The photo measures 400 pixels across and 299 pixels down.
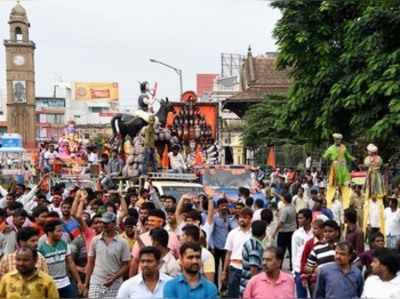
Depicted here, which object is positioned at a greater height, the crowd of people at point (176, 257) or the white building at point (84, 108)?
the white building at point (84, 108)

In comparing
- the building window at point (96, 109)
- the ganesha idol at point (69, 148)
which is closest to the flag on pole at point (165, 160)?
the ganesha idol at point (69, 148)

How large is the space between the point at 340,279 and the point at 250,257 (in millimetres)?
1220

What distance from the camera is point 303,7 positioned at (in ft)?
62.9

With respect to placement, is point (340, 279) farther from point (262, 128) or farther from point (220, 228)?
point (262, 128)

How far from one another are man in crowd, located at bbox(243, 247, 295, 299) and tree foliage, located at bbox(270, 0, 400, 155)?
421 inches

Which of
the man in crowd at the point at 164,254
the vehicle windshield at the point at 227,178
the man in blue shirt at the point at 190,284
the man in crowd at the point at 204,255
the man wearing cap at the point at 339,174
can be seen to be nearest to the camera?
the man in blue shirt at the point at 190,284

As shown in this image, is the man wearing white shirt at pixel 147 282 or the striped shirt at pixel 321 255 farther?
the striped shirt at pixel 321 255

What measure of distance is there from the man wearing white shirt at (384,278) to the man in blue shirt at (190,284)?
4.21 ft

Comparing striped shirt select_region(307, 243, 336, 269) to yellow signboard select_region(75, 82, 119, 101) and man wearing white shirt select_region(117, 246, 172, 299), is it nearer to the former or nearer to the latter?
man wearing white shirt select_region(117, 246, 172, 299)

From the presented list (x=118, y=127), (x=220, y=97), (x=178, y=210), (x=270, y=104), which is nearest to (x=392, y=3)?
(x=118, y=127)

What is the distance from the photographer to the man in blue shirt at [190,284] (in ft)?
16.9

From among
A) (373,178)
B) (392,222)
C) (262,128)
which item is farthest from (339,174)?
(262,128)

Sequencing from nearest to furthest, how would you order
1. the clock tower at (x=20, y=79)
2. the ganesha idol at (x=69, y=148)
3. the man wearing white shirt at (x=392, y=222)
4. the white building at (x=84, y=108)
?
the man wearing white shirt at (x=392, y=222) → the ganesha idol at (x=69, y=148) → the clock tower at (x=20, y=79) → the white building at (x=84, y=108)

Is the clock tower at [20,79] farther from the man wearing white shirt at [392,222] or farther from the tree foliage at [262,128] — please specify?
the man wearing white shirt at [392,222]
